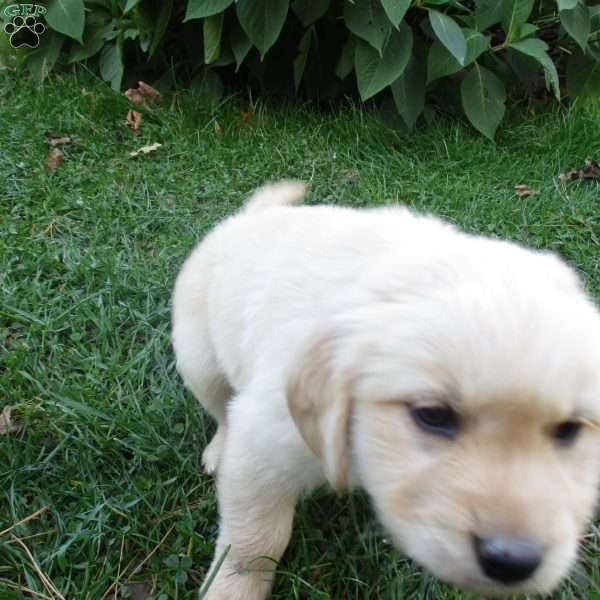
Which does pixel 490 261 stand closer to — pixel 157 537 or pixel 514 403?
pixel 514 403

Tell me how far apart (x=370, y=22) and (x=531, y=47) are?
1076 millimetres

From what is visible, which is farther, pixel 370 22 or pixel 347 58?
pixel 347 58

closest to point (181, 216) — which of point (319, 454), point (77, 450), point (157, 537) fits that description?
point (77, 450)

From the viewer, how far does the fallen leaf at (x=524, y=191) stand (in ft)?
13.8

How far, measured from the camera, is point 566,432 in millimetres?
1392

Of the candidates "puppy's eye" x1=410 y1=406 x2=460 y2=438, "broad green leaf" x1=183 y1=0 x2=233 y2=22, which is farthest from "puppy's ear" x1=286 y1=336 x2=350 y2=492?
"broad green leaf" x1=183 y1=0 x2=233 y2=22

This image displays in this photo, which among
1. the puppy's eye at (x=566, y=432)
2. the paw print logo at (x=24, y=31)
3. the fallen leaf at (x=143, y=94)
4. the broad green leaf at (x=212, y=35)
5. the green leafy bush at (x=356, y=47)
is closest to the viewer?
the puppy's eye at (x=566, y=432)

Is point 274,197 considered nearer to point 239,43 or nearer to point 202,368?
point 202,368

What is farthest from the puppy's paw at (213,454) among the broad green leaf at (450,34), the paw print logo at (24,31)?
the paw print logo at (24,31)

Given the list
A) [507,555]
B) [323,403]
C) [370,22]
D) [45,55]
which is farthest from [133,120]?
[507,555]

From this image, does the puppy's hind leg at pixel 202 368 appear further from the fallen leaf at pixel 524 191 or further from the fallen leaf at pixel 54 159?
the fallen leaf at pixel 524 191

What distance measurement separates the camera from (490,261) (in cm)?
150

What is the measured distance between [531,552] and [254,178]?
3423mm

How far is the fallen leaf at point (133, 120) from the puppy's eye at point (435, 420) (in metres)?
3.93
